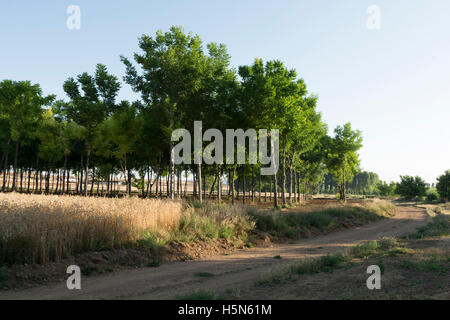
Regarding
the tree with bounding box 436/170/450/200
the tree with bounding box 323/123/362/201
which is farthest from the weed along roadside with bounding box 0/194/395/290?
the tree with bounding box 436/170/450/200

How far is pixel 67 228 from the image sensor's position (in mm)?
10203

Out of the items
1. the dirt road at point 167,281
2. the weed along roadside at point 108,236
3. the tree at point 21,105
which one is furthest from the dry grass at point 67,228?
the tree at point 21,105

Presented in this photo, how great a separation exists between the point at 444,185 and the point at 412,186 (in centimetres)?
966

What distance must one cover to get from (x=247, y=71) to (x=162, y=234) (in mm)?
25078

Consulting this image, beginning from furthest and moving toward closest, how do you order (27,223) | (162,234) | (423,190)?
(423,190)
(162,234)
(27,223)

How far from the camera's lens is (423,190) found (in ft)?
258

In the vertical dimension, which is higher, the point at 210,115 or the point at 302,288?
the point at 210,115

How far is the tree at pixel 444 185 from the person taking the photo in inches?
2697

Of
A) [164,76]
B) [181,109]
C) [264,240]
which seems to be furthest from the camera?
[181,109]

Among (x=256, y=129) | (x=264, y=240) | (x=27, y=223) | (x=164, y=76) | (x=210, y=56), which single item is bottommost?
(x=264, y=240)

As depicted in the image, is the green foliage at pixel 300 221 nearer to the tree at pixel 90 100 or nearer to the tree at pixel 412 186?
the tree at pixel 90 100

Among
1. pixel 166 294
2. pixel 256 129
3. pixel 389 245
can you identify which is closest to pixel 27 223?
pixel 166 294

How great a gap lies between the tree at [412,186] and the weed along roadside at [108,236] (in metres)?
74.2

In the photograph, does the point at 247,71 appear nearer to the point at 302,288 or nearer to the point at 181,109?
the point at 181,109
